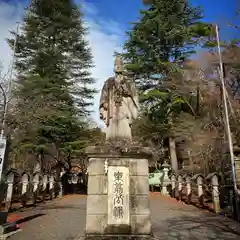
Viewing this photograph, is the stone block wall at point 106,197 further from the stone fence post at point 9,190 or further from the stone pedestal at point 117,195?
the stone fence post at point 9,190

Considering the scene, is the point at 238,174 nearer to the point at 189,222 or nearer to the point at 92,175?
the point at 189,222

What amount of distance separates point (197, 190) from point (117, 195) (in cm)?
1016

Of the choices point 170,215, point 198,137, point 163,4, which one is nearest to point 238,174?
point 170,215

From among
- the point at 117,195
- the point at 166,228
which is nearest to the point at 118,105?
the point at 117,195

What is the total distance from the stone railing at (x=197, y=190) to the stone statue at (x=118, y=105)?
256 inches

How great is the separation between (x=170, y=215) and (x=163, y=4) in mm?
21227

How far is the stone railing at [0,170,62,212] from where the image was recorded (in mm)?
11391

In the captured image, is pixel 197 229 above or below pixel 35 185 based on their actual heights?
below

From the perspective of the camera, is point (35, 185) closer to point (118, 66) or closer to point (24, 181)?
point (24, 181)

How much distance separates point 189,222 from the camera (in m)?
9.05

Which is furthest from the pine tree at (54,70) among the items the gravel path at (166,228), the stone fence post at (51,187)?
the gravel path at (166,228)

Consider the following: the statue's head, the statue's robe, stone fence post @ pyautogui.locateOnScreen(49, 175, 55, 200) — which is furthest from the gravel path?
stone fence post @ pyautogui.locateOnScreen(49, 175, 55, 200)

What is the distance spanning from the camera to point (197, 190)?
14.4 meters

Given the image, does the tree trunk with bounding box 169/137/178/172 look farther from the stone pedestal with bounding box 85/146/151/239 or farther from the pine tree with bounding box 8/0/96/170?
the stone pedestal with bounding box 85/146/151/239
